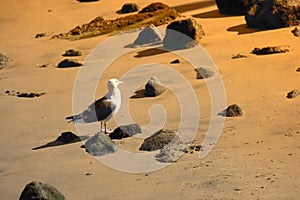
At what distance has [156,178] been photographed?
7738 mm

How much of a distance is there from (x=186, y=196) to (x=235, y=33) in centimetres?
702

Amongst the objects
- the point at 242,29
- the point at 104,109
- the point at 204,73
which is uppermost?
the point at 104,109

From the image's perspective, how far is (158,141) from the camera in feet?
27.9

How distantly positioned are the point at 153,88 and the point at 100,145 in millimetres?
2220

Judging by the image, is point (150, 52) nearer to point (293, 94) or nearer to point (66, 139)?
point (293, 94)

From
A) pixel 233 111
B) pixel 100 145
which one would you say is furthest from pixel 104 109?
pixel 233 111

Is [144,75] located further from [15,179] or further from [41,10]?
[41,10]

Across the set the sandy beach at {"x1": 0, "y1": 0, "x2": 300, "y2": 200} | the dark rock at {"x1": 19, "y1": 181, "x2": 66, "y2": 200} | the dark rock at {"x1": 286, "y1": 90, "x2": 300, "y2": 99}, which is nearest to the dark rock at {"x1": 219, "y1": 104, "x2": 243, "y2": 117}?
the sandy beach at {"x1": 0, "y1": 0, "x2": 300, "y2": 200}

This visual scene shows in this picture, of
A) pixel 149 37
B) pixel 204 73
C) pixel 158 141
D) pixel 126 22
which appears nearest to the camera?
pixel 158 141

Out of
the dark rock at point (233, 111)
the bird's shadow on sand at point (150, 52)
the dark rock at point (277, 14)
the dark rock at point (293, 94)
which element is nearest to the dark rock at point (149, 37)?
the bird's shadow on sand at point (150, 52)

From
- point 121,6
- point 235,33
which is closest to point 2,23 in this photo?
point 121,6

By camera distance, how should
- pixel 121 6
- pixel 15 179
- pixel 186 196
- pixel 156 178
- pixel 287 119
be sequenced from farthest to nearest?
pixel 121 6 < pixel 287 119 < pixel 15 179 < pixel 156 178 < pixel 186 196

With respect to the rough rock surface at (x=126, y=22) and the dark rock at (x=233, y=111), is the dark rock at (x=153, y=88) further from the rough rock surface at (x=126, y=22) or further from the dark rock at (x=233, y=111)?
the rough rock surface at (x=126, y=22)

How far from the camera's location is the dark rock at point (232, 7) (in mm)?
15133
